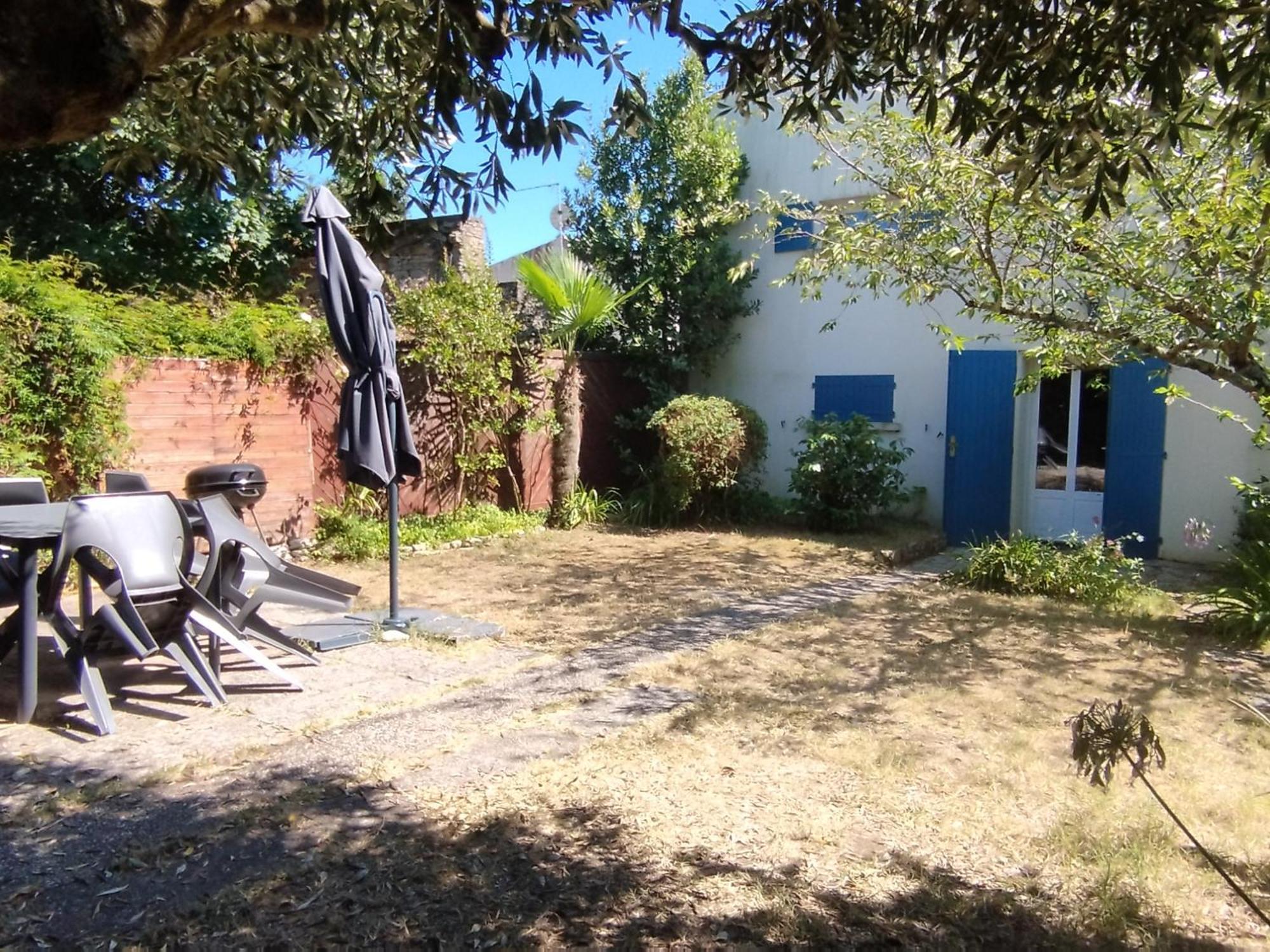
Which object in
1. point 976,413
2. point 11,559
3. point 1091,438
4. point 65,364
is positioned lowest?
point 11,559

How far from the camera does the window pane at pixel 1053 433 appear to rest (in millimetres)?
10180

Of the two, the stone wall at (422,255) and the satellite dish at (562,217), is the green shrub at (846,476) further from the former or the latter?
the stone wall at (422,255)

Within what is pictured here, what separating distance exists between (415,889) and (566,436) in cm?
816

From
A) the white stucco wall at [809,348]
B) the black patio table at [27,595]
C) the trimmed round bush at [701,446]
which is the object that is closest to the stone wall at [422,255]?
the white stucco wall at [809,348]

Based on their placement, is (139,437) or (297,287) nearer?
(139,437)

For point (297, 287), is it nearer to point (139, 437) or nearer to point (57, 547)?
point (139, 437)

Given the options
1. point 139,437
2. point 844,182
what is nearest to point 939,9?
point 139,437

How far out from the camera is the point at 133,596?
4172 mm

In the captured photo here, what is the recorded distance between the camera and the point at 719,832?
3.27 metres

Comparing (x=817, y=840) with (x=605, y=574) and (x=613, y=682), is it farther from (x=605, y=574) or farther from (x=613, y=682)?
(x=605, y=574)

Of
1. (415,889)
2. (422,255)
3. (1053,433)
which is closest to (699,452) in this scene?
(1053,433)

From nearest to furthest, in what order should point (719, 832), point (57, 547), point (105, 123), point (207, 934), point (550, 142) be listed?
1. point (105, 123)
2. point (207, 934)
3. point (719, 832)
4. point (550, 142)
5. point (57, 547)

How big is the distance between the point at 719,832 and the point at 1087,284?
4.69 meters

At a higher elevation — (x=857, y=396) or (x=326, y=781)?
(x=857, y=396)
